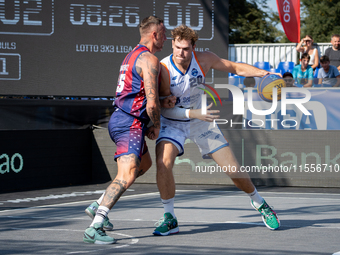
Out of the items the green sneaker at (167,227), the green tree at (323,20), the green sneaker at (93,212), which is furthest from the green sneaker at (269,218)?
the green tree at (323,20)

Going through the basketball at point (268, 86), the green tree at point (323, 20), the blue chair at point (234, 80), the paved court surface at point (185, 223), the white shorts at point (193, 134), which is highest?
the green tree at point (323, 20)

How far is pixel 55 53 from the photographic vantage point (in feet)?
34.9

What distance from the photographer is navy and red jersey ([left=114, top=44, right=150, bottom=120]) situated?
15.9ft

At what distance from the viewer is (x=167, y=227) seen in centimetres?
502

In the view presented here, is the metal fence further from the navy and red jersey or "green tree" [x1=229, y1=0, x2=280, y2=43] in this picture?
"green tree" [x1=229, y1=0, x2=280, y2=43]

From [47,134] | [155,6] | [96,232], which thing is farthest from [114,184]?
[155,6]

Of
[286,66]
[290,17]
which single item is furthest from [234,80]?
[290,17]

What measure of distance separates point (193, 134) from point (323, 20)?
134ft

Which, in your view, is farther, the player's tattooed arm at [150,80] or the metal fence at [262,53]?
the metal fence at [262,53]

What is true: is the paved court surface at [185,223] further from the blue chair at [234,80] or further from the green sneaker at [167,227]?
the blue chair at [234,80]

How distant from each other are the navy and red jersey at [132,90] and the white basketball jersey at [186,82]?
0.42 metres

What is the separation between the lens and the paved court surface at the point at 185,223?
4.45 metres

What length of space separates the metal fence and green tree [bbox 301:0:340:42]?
25.4 metres

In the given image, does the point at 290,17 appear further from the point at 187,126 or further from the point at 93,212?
the point at 93,212
